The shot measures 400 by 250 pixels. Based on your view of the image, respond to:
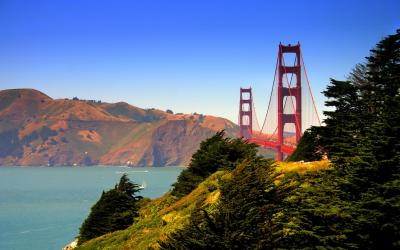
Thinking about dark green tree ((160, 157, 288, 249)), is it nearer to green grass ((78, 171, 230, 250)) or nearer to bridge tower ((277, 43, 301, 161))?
green grass ((78, 171, 230, 250))

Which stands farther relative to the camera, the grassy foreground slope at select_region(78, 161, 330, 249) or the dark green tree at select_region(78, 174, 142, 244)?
the dark green tree at select_region(78, 174, 142, 244)

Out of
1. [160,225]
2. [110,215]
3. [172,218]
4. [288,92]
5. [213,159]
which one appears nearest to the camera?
[172,218]

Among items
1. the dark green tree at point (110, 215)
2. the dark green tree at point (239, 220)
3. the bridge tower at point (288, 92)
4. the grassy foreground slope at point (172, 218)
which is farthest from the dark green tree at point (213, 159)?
the bridge tower at point (288, 92)

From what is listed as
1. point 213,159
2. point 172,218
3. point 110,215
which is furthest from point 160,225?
point 110,215

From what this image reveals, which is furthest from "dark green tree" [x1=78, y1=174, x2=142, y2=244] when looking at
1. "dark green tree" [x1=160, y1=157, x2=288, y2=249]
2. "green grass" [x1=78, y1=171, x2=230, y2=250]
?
"dark green tree" [x1=160, y1=157, x2=288, y2=249]

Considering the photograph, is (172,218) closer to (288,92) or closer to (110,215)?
(110,215)

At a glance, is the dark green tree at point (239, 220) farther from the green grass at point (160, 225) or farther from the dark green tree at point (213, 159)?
the dark green tree at point (213, 159)

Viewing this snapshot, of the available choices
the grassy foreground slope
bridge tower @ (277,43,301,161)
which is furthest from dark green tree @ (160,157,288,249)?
bridge tower @ (277,43,301,161)

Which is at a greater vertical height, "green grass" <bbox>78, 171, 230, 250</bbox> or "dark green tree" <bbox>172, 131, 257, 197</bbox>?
"dark green tree" <bbox>172, 131, 257, 197</bbox>

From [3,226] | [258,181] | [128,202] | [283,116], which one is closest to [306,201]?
[258,181]

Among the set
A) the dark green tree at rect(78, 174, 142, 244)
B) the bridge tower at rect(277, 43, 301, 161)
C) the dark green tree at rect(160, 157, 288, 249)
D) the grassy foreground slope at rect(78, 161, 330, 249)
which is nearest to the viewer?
the dark green tree at rect(160, 157, 288, 249)

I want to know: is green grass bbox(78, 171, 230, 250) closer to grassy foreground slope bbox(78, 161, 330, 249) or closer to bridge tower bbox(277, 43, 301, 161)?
grassy foreground slope bbox(78, 161, 330, 249)

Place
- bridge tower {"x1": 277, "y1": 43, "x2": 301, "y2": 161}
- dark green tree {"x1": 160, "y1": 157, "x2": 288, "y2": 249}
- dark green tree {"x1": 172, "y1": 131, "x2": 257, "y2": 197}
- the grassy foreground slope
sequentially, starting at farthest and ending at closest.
Answer: bridge tower {"x1": 277, "y1": 43, "x2": 301, "y2": 161} < dark green tree {"x1": 172, "y1": 131, "x2": 257, "y2": 197} < the grassy foreground slope < dark green tree {"x1": 160, "y1": 157, "x2": 288, "y2": 249}

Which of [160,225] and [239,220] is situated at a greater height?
[239,220]
